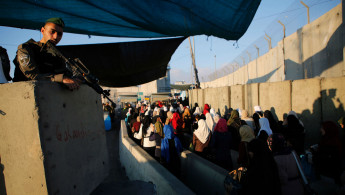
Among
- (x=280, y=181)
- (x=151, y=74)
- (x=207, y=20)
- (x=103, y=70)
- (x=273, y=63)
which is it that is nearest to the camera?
(x=280, y=181)

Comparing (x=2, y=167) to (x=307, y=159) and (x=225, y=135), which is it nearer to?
(x=225, y=135)

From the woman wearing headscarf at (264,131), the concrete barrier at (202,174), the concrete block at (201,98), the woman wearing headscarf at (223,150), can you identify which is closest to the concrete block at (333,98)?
the woman wearing headscarf at (264,131)

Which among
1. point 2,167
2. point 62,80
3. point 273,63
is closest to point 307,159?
point 62,80

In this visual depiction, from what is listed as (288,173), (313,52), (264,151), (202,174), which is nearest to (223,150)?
(202,174)

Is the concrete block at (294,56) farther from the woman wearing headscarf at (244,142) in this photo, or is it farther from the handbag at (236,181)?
the handbag at (236,181)

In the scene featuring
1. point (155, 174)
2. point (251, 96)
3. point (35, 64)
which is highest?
point (35, 64)

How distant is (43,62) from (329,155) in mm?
4634

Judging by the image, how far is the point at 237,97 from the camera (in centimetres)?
909

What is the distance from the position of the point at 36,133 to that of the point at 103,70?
6.74 metres

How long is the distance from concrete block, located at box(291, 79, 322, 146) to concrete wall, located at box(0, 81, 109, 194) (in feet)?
20.9

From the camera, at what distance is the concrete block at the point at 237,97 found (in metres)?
8.80

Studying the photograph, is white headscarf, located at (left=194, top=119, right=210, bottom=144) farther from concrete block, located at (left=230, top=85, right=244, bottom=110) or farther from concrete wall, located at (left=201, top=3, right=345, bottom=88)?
concrete wall, located at (left=201, top=3, right=345, bottom=88)

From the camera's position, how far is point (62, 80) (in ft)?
4.29

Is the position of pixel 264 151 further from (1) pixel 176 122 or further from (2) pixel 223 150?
(1) pixel 176 122
